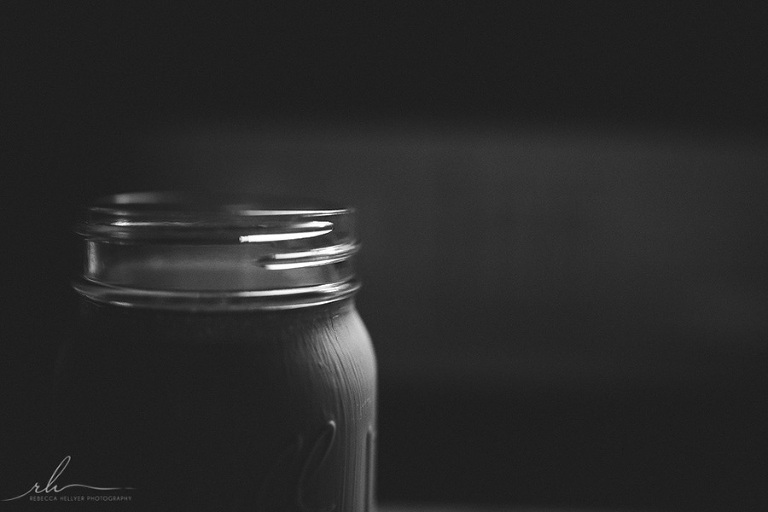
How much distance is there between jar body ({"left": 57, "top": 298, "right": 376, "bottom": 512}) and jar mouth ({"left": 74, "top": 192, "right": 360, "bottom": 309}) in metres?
0.01

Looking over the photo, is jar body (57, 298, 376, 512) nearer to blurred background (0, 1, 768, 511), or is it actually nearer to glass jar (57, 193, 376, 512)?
glass jar (57, 193, 376, 512)

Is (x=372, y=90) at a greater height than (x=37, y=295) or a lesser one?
greater

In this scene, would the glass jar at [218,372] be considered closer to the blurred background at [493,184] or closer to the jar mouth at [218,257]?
the jar mouth at [218,257]

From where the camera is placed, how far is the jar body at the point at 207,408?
0.38m

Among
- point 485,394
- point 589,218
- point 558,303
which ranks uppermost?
point 589,218

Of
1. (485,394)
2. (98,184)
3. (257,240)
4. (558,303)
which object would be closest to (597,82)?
(558,303)

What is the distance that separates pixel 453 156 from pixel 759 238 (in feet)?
1.30

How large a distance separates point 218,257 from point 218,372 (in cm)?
9

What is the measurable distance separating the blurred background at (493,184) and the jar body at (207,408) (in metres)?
0.36

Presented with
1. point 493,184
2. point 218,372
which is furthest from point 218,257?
point 493,184

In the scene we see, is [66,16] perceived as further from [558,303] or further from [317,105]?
[558,303]

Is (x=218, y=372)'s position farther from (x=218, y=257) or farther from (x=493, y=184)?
(x=493, y=184)

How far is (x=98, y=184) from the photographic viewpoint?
77 centimetres

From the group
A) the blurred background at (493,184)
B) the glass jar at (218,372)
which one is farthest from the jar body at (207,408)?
the blurred background at (493,184)
